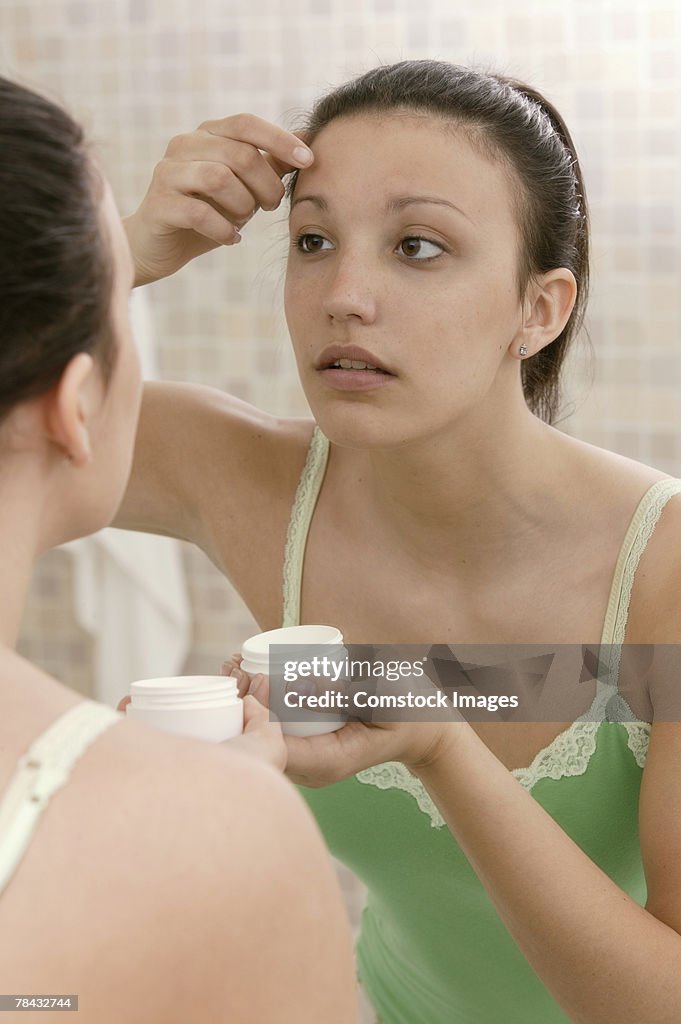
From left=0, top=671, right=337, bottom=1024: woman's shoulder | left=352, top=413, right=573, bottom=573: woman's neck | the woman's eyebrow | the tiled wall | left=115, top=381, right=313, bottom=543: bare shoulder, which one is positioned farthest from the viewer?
the tiled wall

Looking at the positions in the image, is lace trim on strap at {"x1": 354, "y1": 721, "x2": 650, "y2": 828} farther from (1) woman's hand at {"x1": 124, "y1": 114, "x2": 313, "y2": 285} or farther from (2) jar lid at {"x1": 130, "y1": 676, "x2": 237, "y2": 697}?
(1) woman's hand at {"x1": 124, "y1": 114, "x2": 313, "y2": 285}

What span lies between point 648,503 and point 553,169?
0.29 m

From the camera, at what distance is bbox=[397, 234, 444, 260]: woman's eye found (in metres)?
0.91

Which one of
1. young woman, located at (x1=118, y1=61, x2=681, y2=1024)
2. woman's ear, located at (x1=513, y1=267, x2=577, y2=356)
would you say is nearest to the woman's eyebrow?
young woman, located at (x1=118, y1=61, x2=681, y2=1024)

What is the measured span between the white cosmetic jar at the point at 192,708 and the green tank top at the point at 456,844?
0.36 metres

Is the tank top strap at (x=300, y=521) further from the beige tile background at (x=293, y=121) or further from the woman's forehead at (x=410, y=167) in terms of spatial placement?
the beige tile background at (x=293, y=121)

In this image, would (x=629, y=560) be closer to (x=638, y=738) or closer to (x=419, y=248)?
(x=638, y=738)

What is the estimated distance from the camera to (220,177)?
979 mm

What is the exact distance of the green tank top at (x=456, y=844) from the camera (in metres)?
0.96

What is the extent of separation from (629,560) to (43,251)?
23.6 inches

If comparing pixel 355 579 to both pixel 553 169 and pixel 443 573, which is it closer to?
pixel 443 573

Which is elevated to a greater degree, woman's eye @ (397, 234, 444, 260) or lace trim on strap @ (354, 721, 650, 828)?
woman's eye @ (397, 234, 444, 260)

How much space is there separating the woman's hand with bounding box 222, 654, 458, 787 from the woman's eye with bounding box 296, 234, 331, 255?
38 centimetres

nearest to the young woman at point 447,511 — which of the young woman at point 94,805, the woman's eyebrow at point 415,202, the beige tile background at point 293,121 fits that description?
the woman's eyebrow at point 415,202
